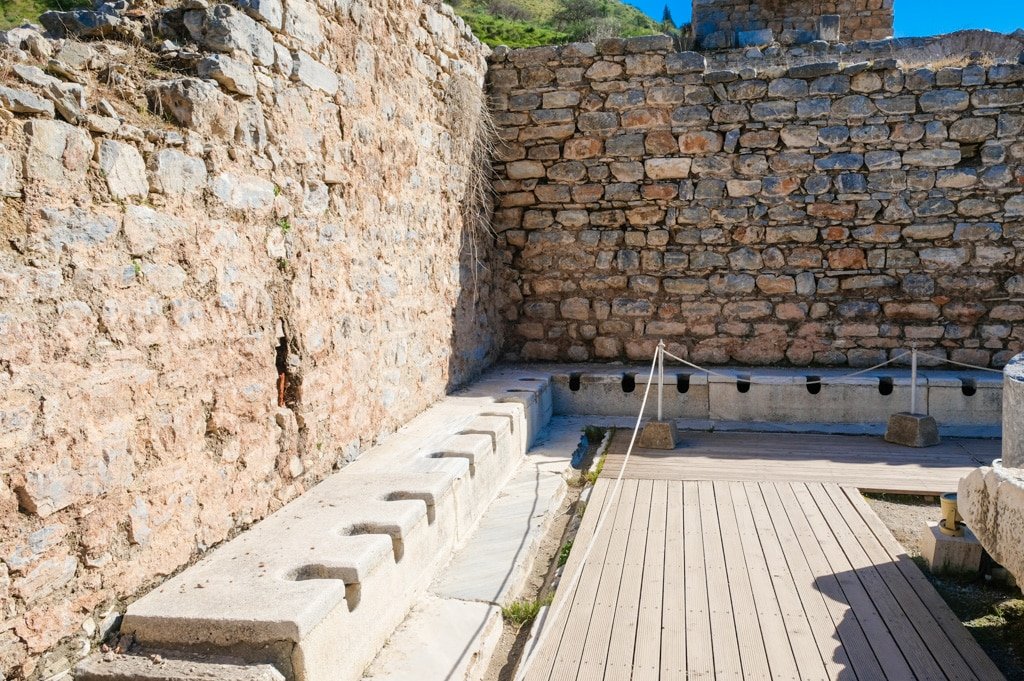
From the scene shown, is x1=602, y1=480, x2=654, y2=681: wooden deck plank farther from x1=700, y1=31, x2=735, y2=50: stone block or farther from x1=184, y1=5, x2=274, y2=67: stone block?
x1=700, y1=31, x2=735, y2=50: stone block

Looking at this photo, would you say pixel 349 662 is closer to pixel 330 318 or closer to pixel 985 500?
pixel 330 318

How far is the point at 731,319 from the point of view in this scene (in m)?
7.19

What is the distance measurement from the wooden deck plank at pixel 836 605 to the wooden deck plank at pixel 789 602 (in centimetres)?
11

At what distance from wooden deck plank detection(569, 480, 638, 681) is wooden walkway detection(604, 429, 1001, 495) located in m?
0.84

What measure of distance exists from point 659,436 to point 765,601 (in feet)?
8.16

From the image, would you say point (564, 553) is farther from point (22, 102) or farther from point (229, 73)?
point (22, 102)

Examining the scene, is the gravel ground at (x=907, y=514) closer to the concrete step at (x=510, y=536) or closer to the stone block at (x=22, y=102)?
the concrete step at (x=510, y=536)

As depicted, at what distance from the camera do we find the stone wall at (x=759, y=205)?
6715mm

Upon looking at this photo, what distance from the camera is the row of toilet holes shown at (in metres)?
6.34

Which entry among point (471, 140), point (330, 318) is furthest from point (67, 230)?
point (471, 140)

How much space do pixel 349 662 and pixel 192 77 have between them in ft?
7.90

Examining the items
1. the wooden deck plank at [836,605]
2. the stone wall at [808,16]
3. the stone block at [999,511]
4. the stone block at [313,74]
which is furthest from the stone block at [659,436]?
the stone wall at [808,16]

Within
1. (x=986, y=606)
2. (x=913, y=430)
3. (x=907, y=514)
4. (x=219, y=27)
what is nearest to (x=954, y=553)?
(x=986, y=606)

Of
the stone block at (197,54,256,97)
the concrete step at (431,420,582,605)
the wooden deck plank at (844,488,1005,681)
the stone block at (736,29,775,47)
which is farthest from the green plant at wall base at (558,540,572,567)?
the stone block at (736,29,775,47)
